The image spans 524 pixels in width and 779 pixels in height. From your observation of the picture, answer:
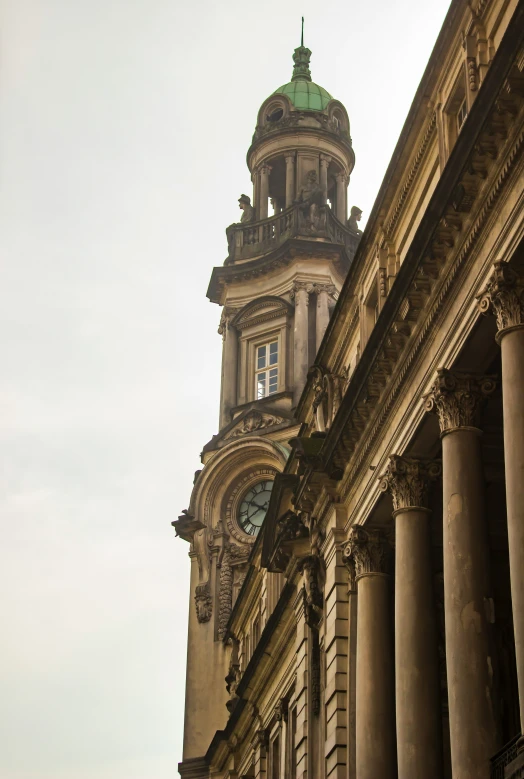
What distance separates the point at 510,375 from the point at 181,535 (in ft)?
130

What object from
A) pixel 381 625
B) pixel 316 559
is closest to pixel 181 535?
pixel 316 559

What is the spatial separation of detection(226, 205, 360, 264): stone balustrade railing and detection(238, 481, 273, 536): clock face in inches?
463

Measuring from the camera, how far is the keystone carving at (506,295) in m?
22.8

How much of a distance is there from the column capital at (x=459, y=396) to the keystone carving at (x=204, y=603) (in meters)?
35.2

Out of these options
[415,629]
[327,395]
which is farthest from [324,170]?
[415,629]

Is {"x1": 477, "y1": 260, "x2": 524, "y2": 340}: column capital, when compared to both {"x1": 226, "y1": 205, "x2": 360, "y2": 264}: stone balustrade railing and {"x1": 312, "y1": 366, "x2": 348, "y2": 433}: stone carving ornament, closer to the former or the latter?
{"x1": 312, "y1": 366, "x2": 348, "y2": 433}: stone carving ornament

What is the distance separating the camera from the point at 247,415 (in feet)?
196

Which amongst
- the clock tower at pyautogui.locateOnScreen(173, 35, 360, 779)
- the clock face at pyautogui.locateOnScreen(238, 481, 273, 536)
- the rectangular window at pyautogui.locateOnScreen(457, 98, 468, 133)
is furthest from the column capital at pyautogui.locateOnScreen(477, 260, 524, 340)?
the clock face at pyautogui.locateOnScreen(238, 481, 273, 536)

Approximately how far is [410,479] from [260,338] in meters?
35.7

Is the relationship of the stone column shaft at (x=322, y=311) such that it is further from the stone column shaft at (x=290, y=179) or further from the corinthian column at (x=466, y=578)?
the corinthian column at (x=466, y=578)

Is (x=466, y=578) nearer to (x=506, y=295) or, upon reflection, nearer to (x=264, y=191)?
(x=506, y=295)

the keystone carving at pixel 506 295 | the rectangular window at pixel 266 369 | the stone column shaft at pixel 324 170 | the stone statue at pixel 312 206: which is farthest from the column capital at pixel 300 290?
the keystone carving at pixel 506 295

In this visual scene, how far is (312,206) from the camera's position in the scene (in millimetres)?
65312

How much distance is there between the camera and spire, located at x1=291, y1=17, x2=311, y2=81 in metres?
75.1
